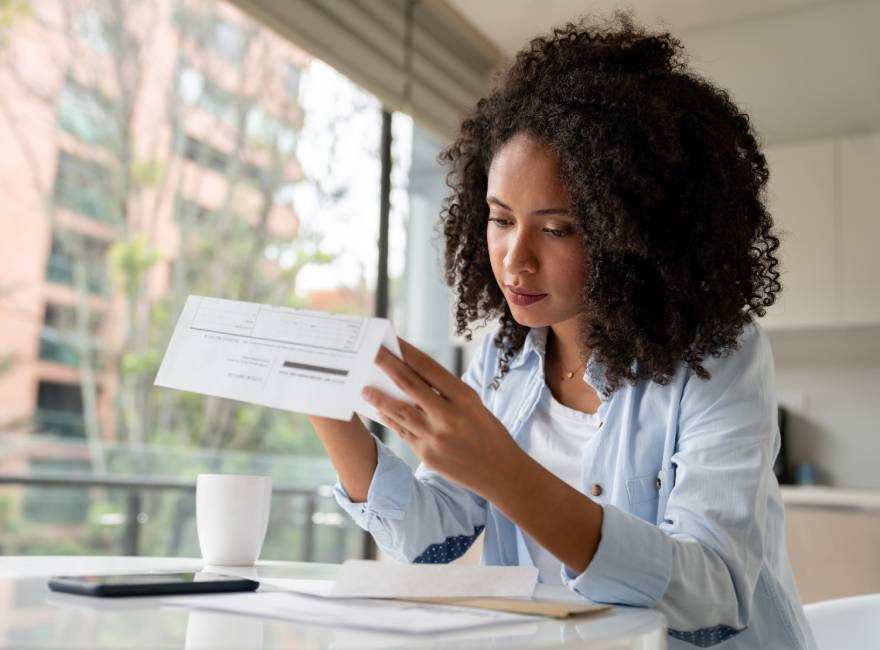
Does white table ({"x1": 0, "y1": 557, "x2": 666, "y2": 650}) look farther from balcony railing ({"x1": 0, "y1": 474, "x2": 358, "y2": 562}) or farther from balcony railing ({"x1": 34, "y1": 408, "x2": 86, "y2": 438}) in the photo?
balcony railing ({"x1": 34, "y1": 408, "x2": 86, "y2": 438})

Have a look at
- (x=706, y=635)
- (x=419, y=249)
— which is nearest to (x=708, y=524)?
(x=706, y=635)

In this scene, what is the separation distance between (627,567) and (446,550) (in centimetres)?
50

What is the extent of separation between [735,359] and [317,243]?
15.2 feet

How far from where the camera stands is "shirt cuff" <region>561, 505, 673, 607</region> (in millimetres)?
960

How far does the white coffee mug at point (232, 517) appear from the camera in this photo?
1.21m

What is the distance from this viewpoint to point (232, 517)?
1.23m

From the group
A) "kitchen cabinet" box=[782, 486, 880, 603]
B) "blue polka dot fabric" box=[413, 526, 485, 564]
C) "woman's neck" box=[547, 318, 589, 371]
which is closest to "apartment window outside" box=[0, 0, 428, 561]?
"kitchen cabinet" box=[782, 486, 880, 603]

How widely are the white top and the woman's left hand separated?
1.52 feet

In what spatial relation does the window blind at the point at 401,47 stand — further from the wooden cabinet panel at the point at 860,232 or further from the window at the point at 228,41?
the window at the point at 228,41

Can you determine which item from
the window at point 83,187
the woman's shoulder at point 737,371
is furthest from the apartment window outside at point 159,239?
the woman's shoulder at point 737,371

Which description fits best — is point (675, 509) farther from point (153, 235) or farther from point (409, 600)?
point (153, 235)

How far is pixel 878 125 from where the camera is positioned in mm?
3930

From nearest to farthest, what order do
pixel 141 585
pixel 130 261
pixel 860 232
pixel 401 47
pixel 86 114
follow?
pixel 141 585 → pixel 860 232 → pixel 401 47 → pixel 86 114 → pixel 130 261

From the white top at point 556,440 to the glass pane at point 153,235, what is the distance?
314 cm
